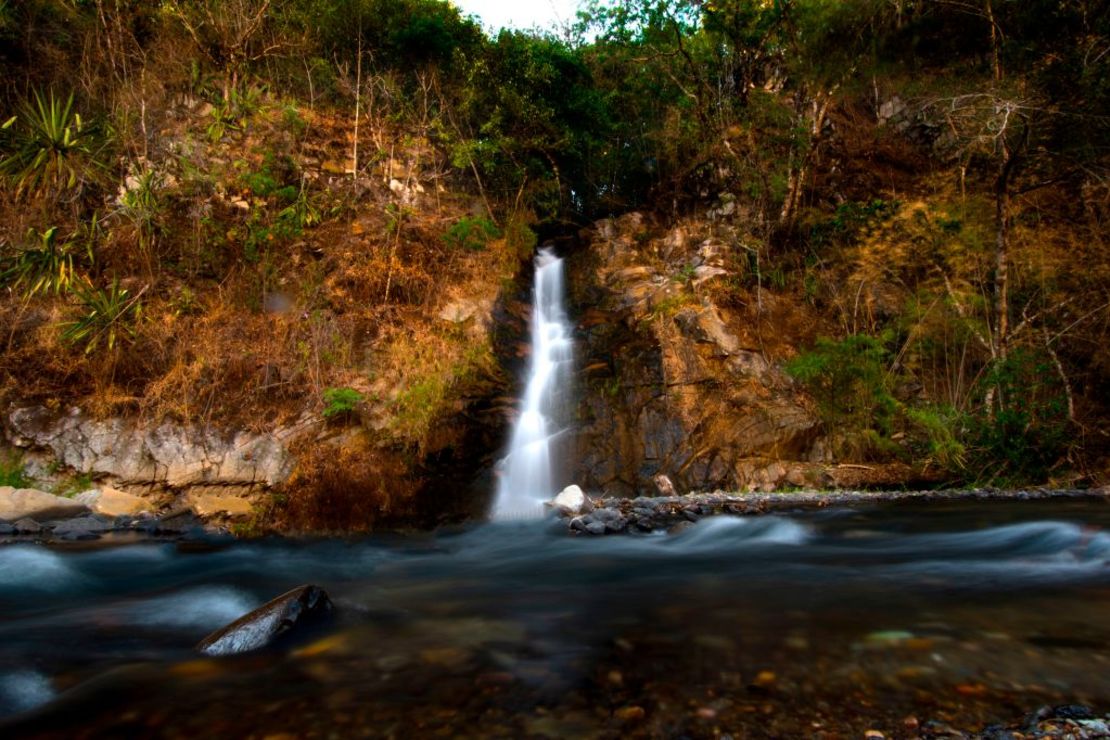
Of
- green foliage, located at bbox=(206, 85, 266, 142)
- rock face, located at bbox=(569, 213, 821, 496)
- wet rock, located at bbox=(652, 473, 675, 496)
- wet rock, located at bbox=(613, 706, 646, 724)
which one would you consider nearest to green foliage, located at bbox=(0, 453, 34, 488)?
green foliage, located at bbox=(206, 85, 266, 142)

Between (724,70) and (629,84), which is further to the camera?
(629,84)

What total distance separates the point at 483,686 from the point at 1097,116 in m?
9.67

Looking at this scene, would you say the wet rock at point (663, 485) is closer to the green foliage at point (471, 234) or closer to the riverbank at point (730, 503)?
the riverbank at point (730, 503)

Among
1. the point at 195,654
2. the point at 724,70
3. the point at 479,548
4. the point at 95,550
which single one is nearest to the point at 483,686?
the point at 195,654

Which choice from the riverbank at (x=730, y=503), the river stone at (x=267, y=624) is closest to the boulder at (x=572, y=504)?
the riverbank at (x=730, y=503)

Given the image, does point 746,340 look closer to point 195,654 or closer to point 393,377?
point 393,377

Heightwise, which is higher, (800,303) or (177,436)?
(800,303)

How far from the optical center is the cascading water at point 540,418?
8.08 m

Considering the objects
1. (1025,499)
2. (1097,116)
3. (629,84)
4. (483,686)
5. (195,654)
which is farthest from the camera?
(629,84)

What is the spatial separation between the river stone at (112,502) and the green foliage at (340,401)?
7.78ft

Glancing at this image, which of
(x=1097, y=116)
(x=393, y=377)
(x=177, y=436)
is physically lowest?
(x=177, y=436)

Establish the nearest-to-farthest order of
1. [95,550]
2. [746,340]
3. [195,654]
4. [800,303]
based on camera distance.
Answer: [195,654], [95,550], [746,340], [800,303]

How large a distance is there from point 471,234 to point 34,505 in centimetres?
770

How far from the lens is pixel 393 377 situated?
8828 mm
